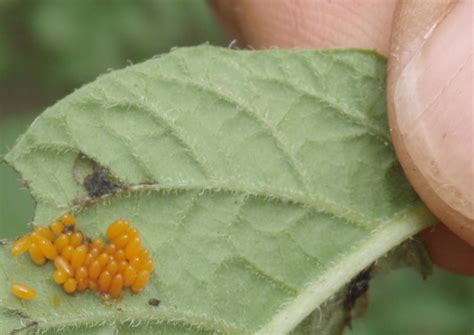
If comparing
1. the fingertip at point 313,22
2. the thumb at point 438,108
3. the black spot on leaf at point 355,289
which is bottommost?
the black spot on leaf at point 355,289

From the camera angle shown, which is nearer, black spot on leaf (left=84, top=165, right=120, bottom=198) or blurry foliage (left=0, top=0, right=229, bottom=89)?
black spot on leaf (left=84, top=165, right=120, bottom=198)

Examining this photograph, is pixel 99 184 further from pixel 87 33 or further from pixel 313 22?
pixel 87 33

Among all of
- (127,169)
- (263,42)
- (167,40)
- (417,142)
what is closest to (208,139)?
(127,169)

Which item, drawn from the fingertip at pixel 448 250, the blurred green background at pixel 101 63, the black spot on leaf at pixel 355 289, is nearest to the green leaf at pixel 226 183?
the black spot on leaf at pixel 355 289

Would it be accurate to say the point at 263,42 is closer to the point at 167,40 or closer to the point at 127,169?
the point at 127,169

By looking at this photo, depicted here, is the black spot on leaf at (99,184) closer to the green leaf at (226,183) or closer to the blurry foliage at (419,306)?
the green leaf at (226,183)

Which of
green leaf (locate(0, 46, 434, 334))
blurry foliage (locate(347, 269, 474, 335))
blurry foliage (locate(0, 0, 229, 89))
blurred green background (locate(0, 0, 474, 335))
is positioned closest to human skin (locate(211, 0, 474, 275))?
green leaf (locate(0, 46, 434, 334))

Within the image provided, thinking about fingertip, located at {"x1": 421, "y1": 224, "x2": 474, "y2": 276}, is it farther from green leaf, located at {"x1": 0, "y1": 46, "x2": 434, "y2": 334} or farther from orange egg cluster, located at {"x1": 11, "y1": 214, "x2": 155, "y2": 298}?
orange egg cluster, located at {"x1": 11, "y1": 214, "x2": 155, "y2": 298}
